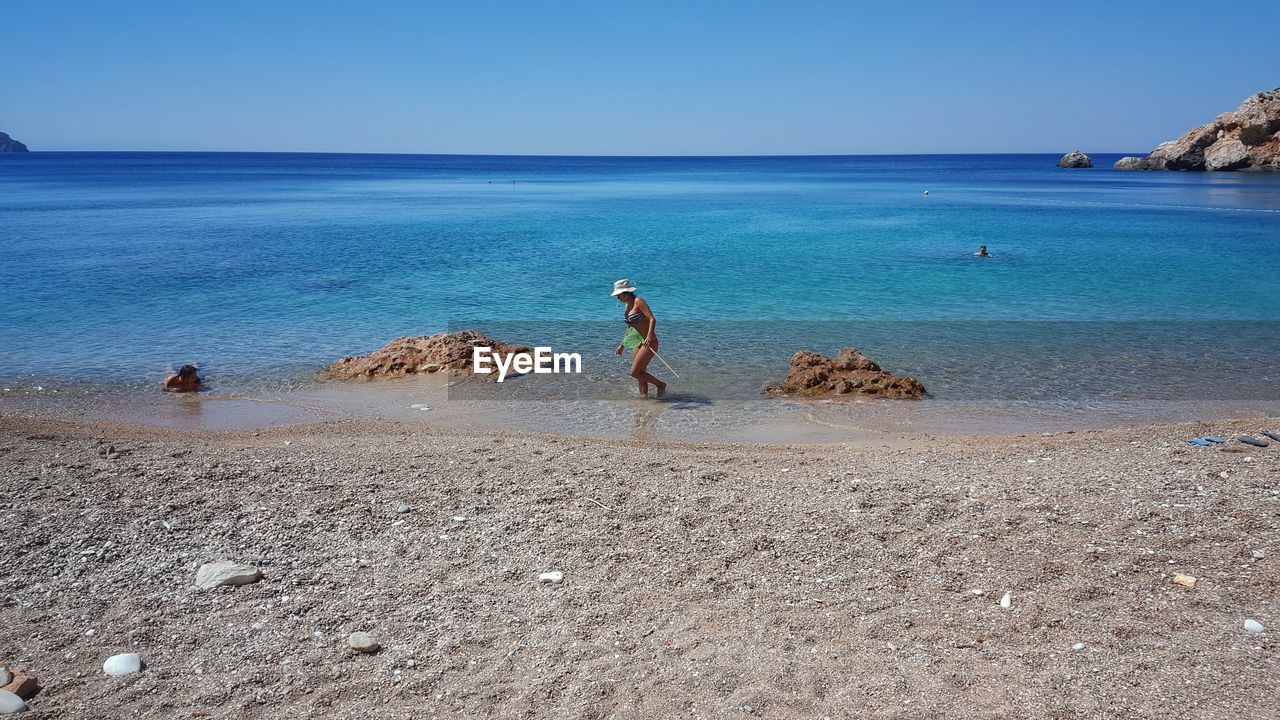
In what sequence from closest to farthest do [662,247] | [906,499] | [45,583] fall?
[45,583] → [906,499] → [662,247]

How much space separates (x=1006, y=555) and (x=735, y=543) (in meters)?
1.94

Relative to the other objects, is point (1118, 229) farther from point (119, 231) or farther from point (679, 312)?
point (119, 231)

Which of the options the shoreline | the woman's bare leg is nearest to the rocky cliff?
the shoreline

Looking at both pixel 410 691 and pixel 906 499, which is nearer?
pixel 410 691

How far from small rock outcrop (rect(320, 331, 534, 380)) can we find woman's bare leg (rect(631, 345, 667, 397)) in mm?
2639

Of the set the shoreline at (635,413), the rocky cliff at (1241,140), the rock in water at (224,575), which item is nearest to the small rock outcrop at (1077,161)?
the rocky cliff at (1241,140)

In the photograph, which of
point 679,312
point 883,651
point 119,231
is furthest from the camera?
point 119,231

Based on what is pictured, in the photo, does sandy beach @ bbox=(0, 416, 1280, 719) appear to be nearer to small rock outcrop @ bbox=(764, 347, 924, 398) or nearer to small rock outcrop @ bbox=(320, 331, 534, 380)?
small rock outcrop @ bbox=(764, 347, 924, 398)

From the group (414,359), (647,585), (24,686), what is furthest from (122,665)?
(414,359)

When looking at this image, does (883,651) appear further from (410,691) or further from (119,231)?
(119,231)

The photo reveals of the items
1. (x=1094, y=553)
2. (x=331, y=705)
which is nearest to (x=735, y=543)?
(x=1094, y=553)

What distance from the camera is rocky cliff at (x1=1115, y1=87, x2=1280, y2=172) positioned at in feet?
261

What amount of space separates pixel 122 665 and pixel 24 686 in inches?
17.8

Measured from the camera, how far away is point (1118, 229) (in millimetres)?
38031
